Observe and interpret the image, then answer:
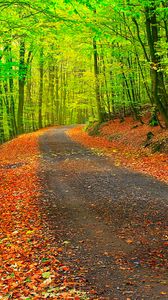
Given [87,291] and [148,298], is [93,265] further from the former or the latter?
[148,298]

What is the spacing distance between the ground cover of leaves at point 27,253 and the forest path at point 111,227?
0.89 feet

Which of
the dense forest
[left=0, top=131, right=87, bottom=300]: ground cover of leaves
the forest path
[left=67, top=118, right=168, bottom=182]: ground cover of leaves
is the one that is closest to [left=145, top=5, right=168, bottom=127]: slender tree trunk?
the dense forest

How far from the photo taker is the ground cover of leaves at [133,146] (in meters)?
14.3

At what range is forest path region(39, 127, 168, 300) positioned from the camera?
5199 millimetres

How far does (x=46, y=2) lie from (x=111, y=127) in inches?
689

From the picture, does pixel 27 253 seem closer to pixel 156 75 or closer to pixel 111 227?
pixel 111 227

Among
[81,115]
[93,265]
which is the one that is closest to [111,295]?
[93,265]

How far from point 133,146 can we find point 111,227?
39.2ft

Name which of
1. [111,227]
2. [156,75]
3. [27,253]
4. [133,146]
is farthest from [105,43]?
[27,253]

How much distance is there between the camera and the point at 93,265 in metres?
5.82

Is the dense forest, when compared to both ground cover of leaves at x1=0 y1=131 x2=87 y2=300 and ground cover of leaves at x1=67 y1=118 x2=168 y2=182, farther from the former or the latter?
ground cover of leaves at x1=0 y1=131 x2=87 y2=300

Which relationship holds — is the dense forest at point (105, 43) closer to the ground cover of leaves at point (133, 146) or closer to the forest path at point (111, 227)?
the ground cover of leaves at point (133, 146)

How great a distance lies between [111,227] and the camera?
7.61m

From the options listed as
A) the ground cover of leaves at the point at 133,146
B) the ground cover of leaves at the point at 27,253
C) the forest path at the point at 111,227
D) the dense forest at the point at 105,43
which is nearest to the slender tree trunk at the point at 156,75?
the dense forest at the point at 105,43
